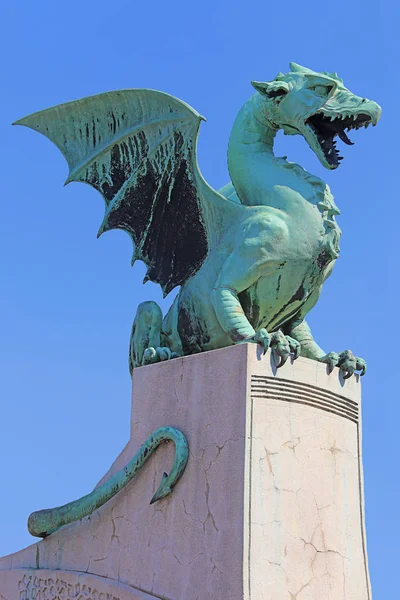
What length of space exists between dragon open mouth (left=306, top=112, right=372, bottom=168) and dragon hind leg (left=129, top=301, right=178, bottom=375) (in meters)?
1.63

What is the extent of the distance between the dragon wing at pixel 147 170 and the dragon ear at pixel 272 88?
489 millimetres

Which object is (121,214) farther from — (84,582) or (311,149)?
(84,582)

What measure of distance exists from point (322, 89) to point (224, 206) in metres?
1.06

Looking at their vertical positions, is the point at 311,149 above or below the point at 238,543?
above

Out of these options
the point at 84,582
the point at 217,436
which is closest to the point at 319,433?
the point at 217,436

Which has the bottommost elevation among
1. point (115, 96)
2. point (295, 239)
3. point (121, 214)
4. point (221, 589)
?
point (221, 589)

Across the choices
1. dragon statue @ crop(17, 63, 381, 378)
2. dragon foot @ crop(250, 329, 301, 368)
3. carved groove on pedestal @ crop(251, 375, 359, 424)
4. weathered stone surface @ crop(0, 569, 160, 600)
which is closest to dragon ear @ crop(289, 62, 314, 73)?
dragon statue @ crop(17, 63, 381, 378)

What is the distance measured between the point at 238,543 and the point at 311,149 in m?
2.84

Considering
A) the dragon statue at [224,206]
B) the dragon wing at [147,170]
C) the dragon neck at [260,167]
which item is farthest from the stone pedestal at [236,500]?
the dragon neck at [260,167]

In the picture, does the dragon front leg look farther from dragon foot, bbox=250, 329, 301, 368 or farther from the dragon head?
the dragon head

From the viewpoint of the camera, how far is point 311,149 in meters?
7.04

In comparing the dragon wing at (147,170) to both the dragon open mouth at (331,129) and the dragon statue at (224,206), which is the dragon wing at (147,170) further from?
the dragon open mouth at (331,129)

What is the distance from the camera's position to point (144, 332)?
721cm

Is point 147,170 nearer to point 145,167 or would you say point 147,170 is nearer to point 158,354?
point 145,167
